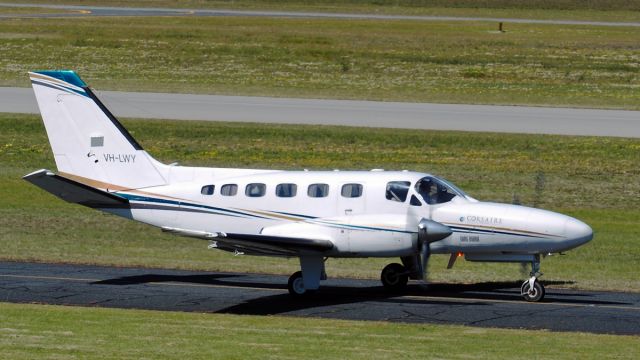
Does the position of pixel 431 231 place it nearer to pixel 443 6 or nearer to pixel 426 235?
pixel 426 235

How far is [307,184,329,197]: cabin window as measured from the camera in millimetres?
26688

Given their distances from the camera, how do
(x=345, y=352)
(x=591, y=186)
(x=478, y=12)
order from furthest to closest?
(x=478, y=12) < (x=591, y=186) < (x=345, y=352)

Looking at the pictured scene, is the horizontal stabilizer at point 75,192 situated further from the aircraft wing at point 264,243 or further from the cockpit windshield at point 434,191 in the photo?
the cockpit windshield at point 434,191

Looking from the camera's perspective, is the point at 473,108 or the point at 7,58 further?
the point at 7,58

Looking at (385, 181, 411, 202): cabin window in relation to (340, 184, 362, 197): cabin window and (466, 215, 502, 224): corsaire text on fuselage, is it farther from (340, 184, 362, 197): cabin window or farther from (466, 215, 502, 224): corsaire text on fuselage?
(466, 215, 502, 224): corsaire text on fuselage

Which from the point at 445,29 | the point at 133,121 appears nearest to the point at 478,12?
the point at 445,29

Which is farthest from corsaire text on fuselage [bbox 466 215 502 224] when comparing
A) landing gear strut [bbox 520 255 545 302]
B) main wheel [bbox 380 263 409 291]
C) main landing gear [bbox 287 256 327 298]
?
main landing gear [bbox 287 256 327 298]

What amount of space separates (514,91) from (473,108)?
7.69m

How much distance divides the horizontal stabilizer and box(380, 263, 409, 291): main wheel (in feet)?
21.3

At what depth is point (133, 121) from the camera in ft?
180

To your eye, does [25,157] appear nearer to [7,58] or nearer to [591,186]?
[591,186]

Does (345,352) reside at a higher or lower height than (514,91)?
lower

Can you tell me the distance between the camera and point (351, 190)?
2652 centimetres

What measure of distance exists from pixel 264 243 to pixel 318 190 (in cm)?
210
